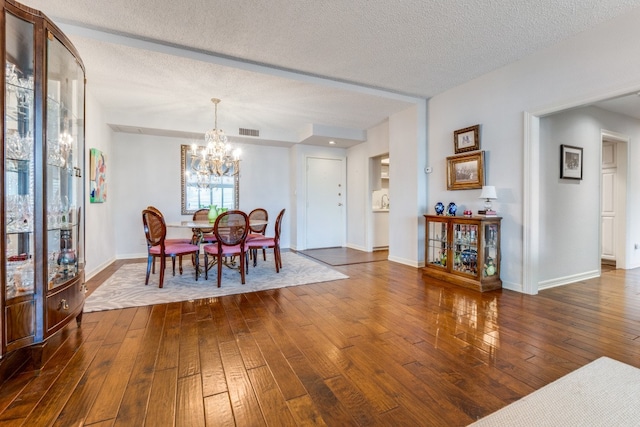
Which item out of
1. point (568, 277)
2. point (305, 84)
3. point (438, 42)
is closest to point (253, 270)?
point (305, 84)

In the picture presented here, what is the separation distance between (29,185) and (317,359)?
2051 mm

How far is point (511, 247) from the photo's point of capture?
3.40 meters

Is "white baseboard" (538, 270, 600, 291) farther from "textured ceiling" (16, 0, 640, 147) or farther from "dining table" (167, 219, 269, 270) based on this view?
"dining table" (167, 219, 269, 270)

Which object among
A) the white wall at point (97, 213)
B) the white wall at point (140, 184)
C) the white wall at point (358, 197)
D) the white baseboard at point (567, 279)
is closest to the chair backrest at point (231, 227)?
the white wall at point (97, 213)

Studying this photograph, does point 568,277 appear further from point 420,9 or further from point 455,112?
point 420,9

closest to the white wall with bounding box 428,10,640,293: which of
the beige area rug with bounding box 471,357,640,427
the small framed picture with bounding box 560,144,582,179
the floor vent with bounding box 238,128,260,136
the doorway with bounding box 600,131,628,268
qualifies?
the small framed picture with bounding box 560,144,582,179

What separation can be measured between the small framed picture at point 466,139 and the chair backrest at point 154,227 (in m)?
3.94

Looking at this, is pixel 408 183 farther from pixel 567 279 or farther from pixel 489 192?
pixel 567 279

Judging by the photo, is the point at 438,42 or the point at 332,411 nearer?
the point at 332,411

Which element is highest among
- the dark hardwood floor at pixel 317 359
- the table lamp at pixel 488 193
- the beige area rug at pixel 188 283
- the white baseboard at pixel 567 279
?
the table lamp at pixel 488 193

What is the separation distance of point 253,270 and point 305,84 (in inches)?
107

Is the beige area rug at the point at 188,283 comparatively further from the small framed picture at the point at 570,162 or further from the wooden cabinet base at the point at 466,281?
the small framed picture at the point at 570,162

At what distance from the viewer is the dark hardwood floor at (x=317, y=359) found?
136 cm

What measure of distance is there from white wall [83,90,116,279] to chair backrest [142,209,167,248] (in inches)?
35.4
